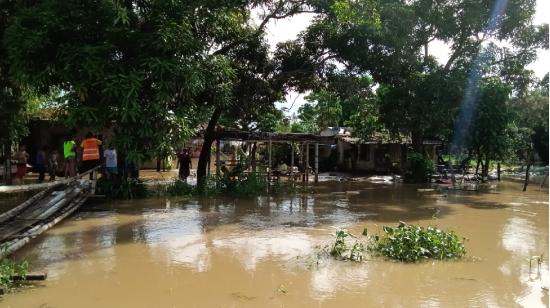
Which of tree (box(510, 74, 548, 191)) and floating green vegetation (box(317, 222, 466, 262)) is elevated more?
tree (box(510, 74, 548, 191))

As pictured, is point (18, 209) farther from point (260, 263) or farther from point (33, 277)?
point (260, 263)

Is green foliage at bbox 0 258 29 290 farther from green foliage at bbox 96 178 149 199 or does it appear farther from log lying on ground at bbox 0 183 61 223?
green foliage at bbox 96 178 149 199

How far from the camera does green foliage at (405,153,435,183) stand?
76.1 feet

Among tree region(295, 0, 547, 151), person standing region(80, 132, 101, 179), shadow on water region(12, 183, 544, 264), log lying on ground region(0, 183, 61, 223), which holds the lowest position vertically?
shadow on water region(12, 183, 544, 264)

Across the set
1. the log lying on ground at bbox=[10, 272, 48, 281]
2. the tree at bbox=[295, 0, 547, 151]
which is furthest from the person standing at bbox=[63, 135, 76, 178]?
the log lying on ground at bbox=[10, 272, 48, 281]

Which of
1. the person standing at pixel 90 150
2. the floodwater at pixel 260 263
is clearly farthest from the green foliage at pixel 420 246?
the person standing at pixel 90 150

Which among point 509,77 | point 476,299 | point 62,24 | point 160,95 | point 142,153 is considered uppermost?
point 509,77

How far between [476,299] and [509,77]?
21037 mm

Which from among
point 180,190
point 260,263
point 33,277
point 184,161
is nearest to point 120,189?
point 180,190

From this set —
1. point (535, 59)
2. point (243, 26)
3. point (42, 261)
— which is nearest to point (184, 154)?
point (243, 26)

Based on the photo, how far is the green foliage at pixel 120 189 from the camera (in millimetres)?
15102

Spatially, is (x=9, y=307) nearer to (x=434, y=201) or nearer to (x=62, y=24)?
(x=62, y=24)

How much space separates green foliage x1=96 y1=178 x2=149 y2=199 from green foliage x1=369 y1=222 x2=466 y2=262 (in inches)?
357

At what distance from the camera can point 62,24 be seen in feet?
31.5
